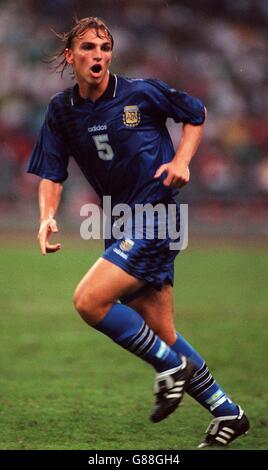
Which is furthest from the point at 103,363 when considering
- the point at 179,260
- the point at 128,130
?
the point at 179,260

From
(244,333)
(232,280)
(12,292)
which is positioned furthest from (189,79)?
(244,333)

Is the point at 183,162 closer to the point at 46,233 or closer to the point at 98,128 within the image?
the point at 98,128

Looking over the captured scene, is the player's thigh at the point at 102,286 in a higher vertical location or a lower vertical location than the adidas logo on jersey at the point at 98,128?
lower

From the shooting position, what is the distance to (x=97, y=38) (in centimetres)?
549

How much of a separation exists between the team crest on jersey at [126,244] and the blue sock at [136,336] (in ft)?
0.99

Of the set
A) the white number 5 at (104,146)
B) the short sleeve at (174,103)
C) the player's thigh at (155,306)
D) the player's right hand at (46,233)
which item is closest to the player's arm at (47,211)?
the player's right hand at (46,233)

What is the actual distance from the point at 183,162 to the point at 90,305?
0.89m

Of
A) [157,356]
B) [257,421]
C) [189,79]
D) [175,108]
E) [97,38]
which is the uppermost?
[189,79]

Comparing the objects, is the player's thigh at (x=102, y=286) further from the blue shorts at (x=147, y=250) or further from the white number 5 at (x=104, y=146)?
the white number 5 at (x=104, y=146)

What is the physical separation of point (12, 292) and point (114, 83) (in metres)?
7.89

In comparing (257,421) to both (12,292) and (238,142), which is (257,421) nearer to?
(12,292)

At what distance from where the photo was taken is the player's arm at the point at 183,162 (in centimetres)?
530

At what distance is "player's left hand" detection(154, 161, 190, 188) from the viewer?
5.29 metres

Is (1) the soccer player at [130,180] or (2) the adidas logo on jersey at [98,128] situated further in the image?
(2) the adidas logo on jersey at [98,128]
